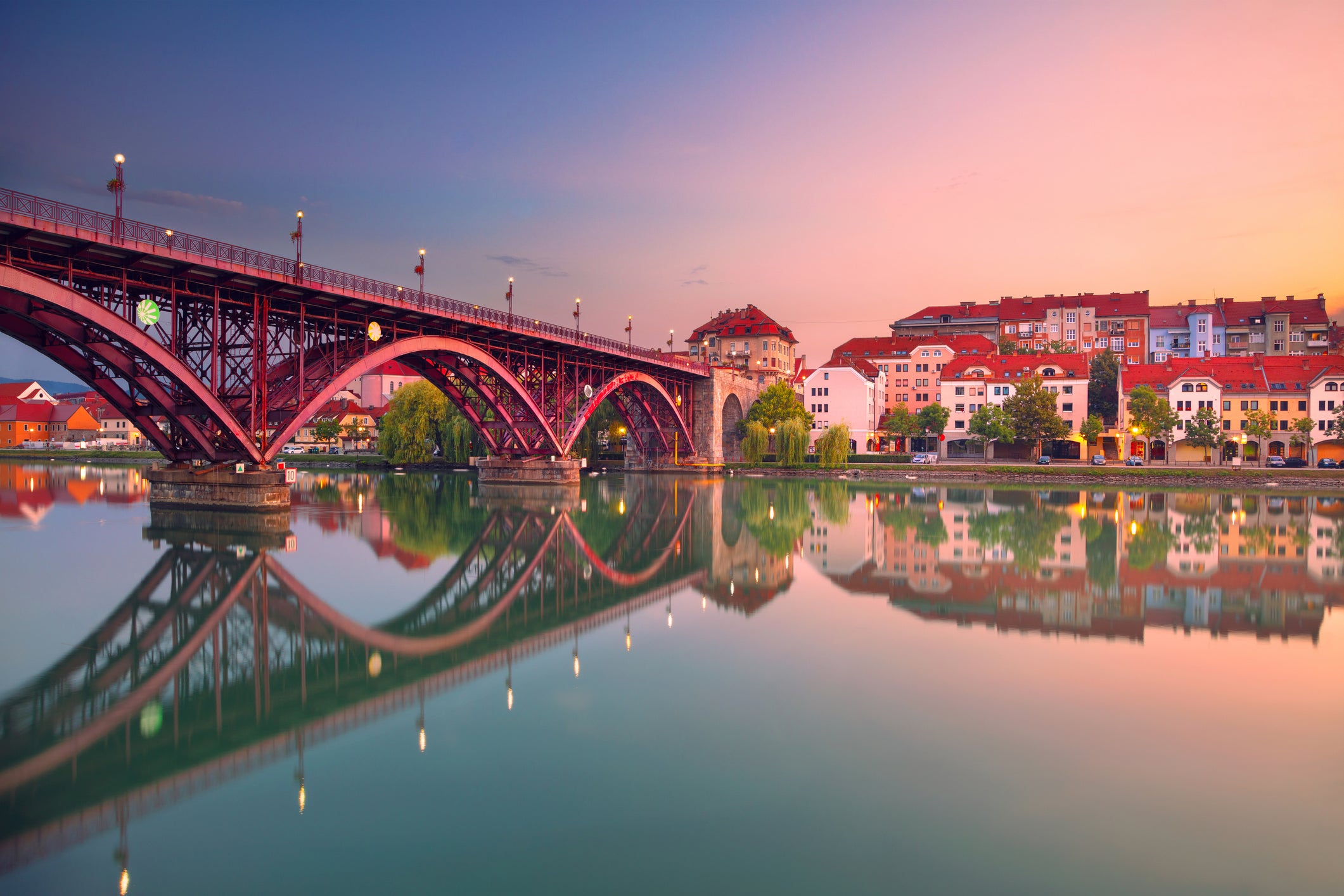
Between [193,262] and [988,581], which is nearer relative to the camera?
[988,581]

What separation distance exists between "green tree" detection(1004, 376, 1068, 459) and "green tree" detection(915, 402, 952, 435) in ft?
22.0

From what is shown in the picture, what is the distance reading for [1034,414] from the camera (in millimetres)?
62781

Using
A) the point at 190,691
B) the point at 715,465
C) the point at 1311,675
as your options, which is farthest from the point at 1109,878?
the point at 715,465

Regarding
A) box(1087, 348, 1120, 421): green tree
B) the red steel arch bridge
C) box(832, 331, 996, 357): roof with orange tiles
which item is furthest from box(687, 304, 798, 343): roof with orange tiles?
the red steel arch bridge

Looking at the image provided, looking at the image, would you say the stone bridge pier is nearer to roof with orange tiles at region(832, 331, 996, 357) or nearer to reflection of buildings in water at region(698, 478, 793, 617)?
roof with orange tiles at region(832, 331, 996, 357)

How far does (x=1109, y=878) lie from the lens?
5934mm

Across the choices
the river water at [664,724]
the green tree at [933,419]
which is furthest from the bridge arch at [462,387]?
the green tree at [933,419]

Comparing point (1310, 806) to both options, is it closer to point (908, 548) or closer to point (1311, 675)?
point (1311, 675)

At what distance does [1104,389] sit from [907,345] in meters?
19.1

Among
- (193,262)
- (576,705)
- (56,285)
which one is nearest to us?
(576,705)

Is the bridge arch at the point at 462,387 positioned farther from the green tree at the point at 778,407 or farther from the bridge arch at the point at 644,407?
the green tree at the point at 778,407

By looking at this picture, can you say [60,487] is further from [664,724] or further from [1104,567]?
[1104,567]

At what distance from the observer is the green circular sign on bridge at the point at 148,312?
2327 centimetres

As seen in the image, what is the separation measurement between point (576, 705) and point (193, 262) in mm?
20737
